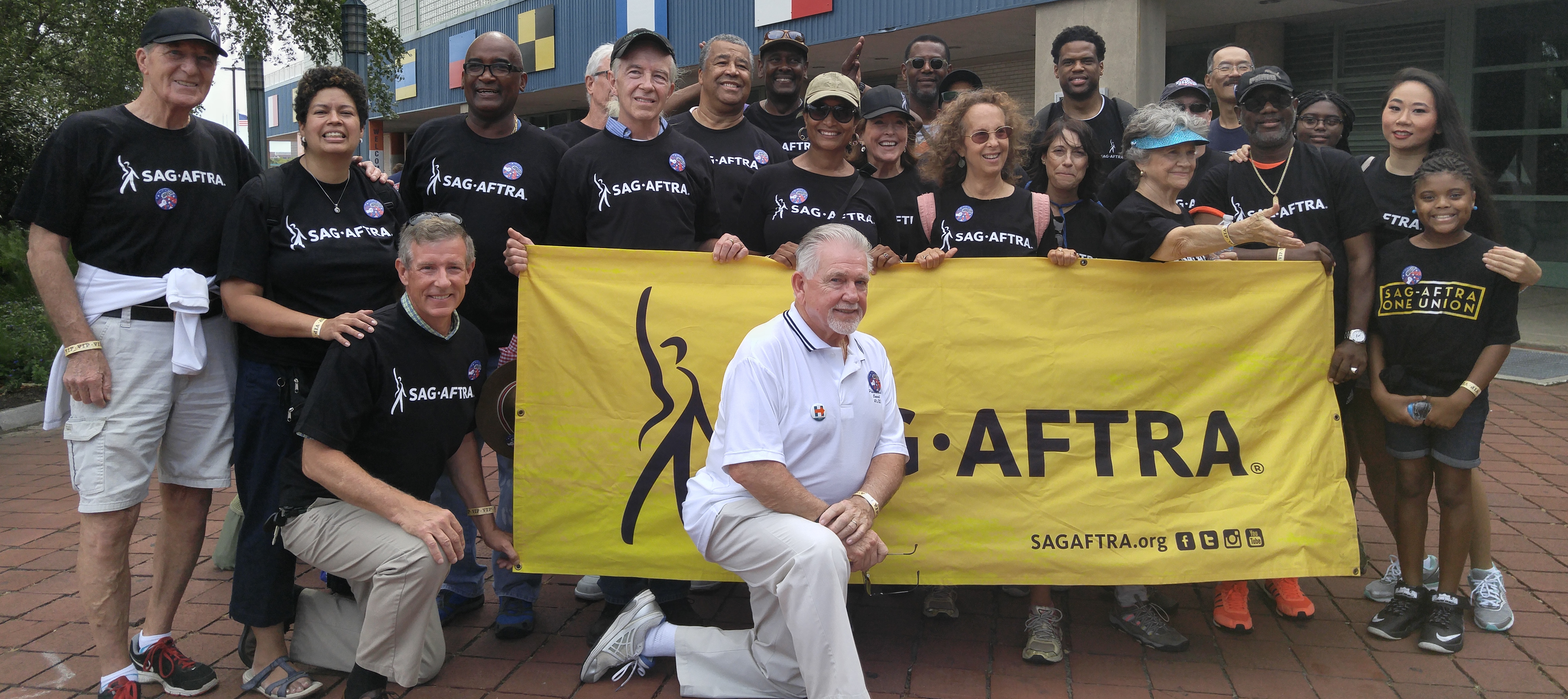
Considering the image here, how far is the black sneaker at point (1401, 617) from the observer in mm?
3988

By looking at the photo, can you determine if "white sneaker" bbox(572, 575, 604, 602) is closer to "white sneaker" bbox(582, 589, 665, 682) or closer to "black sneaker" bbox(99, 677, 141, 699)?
"white sneaker" bbox(582, 589, 665, 682)

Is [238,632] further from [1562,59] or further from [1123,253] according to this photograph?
[1562,59]

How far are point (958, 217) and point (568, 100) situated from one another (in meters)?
21.3

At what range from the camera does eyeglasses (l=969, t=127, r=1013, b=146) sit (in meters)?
4.07

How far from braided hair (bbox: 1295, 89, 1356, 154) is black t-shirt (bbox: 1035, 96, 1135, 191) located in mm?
791

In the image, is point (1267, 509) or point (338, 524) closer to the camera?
point (338, 524)

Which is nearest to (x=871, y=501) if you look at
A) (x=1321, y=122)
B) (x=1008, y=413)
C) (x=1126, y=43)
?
(x=1008, y=413)

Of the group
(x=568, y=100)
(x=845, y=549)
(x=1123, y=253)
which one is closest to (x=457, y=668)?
(x=845, y=549)

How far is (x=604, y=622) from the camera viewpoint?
4.10 m

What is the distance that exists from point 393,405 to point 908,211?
216 cm

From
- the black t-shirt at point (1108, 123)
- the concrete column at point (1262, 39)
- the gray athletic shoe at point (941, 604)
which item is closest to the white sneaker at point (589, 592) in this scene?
the gray athletic shoe at point (941, 604)

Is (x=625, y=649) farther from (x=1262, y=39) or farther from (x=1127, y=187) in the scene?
(x=1262, y=39)

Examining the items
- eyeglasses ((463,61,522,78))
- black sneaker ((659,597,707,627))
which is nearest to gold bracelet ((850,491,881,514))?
black sneaker ((659,597,707,627))

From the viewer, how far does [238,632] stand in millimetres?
4145
